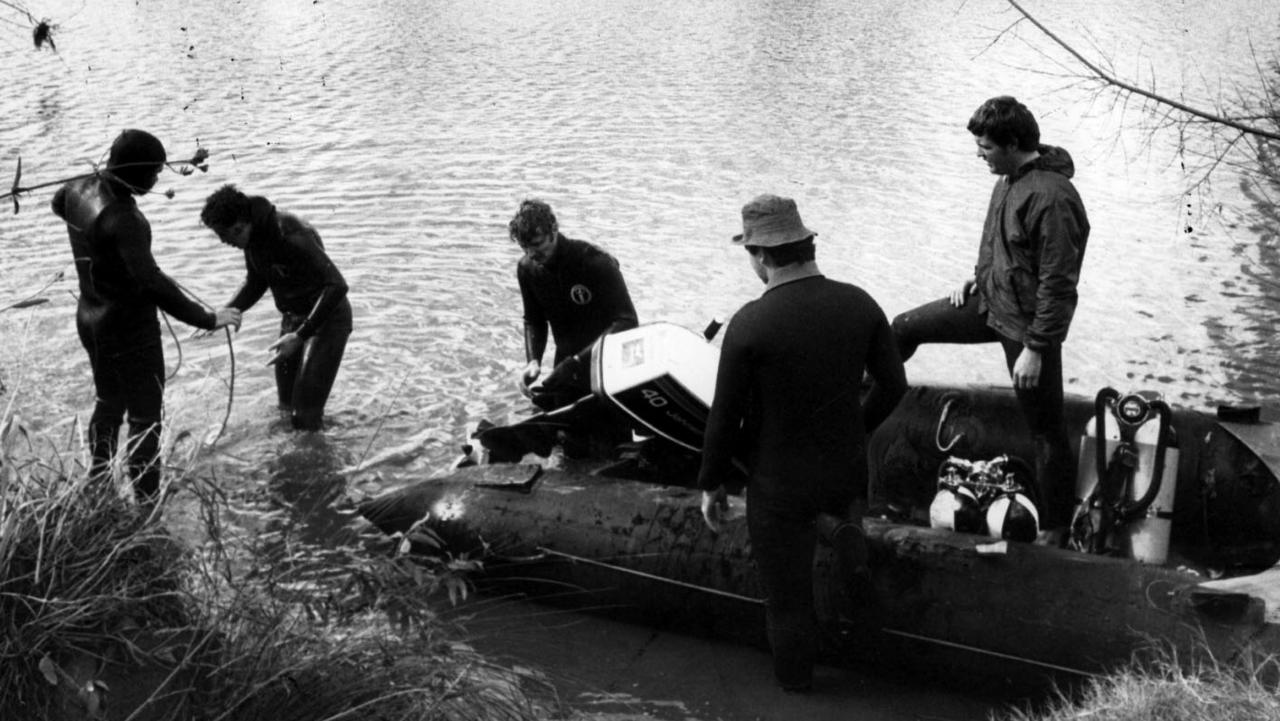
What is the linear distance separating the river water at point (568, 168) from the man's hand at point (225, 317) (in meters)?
0.39

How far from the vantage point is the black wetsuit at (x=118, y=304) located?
5.67 metres

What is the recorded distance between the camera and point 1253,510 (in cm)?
573

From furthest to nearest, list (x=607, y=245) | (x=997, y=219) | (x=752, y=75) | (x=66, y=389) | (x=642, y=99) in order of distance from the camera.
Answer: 1. (x=752, y=75)
2. (x=642, y=99)
3. (x=607, y=245)
4. (x=66, y=389)
5. (x=997, y=219)

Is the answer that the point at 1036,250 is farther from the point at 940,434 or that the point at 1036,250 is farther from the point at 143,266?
the point at 143,266

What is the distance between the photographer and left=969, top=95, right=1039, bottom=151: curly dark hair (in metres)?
5.46

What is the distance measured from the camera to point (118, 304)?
232 inches

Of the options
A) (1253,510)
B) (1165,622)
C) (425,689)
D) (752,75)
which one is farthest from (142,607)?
(752,75)

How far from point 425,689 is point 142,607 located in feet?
2.64

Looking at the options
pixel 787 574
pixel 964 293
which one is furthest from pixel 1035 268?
pixel 787 574

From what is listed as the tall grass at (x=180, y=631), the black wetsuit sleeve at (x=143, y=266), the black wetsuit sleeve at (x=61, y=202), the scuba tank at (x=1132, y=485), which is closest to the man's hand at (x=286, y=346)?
the black wetsuit sleeve at (x=143, y=266)

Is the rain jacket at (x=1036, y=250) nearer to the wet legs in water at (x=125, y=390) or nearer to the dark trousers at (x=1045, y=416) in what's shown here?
the dark trousers at (x=1045, y=416)

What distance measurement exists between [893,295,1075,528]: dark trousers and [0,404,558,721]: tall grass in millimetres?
2475

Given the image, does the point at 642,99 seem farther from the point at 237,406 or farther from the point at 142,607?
the point at 142,607

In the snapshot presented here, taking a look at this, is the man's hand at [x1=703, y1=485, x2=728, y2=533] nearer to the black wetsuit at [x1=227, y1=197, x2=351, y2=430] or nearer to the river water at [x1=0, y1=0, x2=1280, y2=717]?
the river water at [x1=0, y1=0, x2=1280, y2=717]
